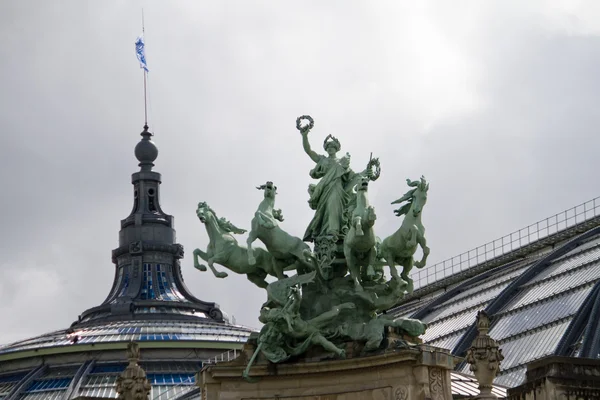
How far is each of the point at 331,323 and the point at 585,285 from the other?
3398 cm

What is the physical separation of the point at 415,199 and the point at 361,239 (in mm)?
2239

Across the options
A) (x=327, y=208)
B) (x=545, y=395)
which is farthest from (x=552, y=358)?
(x=327, y=208)

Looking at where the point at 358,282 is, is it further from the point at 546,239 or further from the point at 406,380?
the point at 546,239

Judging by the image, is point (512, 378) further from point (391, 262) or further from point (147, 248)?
point (147, 248)

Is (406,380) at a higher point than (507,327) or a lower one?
lower

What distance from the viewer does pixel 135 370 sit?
6431 cm

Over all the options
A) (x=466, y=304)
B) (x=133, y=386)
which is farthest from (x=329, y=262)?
(x=466, y=304)

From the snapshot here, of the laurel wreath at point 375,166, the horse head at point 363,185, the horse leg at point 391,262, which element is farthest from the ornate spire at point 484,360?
the laurel wreath at point 375,166

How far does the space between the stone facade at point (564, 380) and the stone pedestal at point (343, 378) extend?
4161 millimetres

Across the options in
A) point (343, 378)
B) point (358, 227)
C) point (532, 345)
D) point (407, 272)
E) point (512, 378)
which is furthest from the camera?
point (532, 345)

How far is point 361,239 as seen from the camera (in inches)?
2456

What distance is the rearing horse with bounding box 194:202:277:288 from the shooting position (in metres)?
64.2

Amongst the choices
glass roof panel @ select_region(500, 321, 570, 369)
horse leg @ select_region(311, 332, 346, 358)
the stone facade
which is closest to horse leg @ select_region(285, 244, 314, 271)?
horse leg @ select_region(311, 332, 346, 358)

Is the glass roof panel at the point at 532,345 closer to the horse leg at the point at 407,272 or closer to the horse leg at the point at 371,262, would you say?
the horse leg at the point at 407,272
